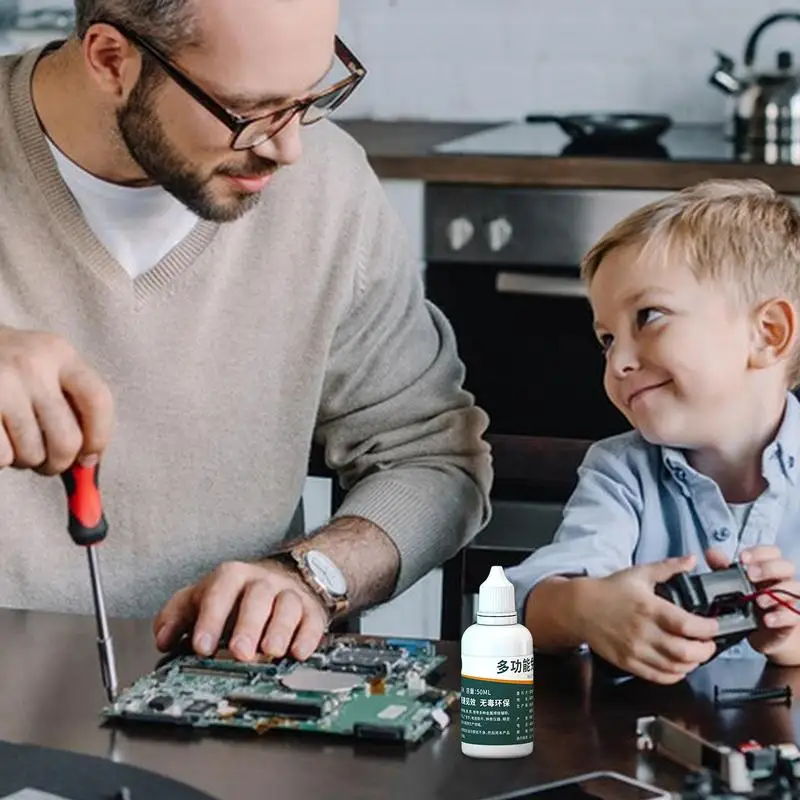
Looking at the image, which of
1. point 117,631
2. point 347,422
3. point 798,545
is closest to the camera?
point 117,631

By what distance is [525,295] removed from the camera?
10.5ft


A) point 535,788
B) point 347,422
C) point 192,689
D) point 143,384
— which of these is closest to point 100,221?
point 143,384

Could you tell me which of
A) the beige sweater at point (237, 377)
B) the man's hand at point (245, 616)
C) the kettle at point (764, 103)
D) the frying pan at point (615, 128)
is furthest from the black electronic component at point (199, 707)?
the frying pan at point (615, 128)

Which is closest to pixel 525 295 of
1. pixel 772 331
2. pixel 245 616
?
pixel 772 331

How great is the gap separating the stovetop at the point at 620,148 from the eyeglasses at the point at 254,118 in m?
1.25

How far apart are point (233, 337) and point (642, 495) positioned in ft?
1.71

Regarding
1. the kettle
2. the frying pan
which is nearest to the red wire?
the kettle

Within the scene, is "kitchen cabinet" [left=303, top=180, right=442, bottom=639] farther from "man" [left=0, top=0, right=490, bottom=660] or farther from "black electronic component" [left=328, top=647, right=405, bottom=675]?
"black electronic component" [left=328, top=647, right=405, bottom=675]

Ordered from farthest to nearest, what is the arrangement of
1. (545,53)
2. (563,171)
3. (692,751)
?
1. (545,53)
2. (563,171)
3. (692,751)

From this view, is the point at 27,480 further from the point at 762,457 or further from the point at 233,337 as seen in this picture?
the point at 762,457

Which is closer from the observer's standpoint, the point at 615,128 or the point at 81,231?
the point at 81,231

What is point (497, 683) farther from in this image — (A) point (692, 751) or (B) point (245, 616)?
(B) point (245, 616)

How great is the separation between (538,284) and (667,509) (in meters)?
1.47

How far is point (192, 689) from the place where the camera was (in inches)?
54.9
